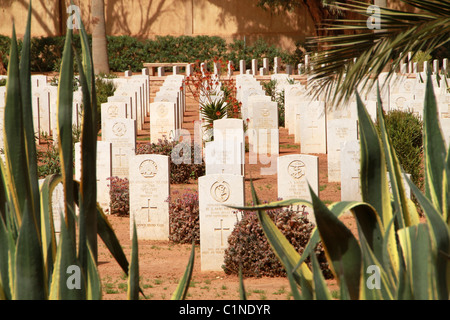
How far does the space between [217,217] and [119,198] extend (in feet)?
7.24

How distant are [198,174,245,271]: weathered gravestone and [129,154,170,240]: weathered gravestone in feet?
3.21

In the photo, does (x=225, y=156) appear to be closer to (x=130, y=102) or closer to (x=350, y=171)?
(x=350, y=171)

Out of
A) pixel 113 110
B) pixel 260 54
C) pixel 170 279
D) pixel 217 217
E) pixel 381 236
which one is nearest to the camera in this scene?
pixel 381 236

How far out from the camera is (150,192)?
267 inches

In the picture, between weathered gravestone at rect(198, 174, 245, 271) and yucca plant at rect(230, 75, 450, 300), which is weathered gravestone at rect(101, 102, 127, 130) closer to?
weathered gravestone at rect(198, 174, 245, 271)

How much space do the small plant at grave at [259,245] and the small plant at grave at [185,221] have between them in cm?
94

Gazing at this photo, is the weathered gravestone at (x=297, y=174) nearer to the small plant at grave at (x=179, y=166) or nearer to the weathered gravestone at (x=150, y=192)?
the weathered gravestone at (x=150, y=192)

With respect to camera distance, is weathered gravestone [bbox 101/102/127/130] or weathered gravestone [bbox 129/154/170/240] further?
weathered gravestone [bbox 101/102/127/130]

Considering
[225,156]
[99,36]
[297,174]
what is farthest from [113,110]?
[99,36]

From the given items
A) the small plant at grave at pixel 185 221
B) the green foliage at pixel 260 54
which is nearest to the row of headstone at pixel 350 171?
the small plant at grave at pixel 185 221

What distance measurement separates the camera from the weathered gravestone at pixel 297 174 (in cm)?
662

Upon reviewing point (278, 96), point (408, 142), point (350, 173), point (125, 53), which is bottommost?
point (350, 173)

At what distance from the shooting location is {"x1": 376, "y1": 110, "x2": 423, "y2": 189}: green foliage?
818 cm

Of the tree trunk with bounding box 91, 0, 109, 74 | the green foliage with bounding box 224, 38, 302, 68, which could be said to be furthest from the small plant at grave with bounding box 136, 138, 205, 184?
the green foliage with bounding box 224, 38, 302, 68
